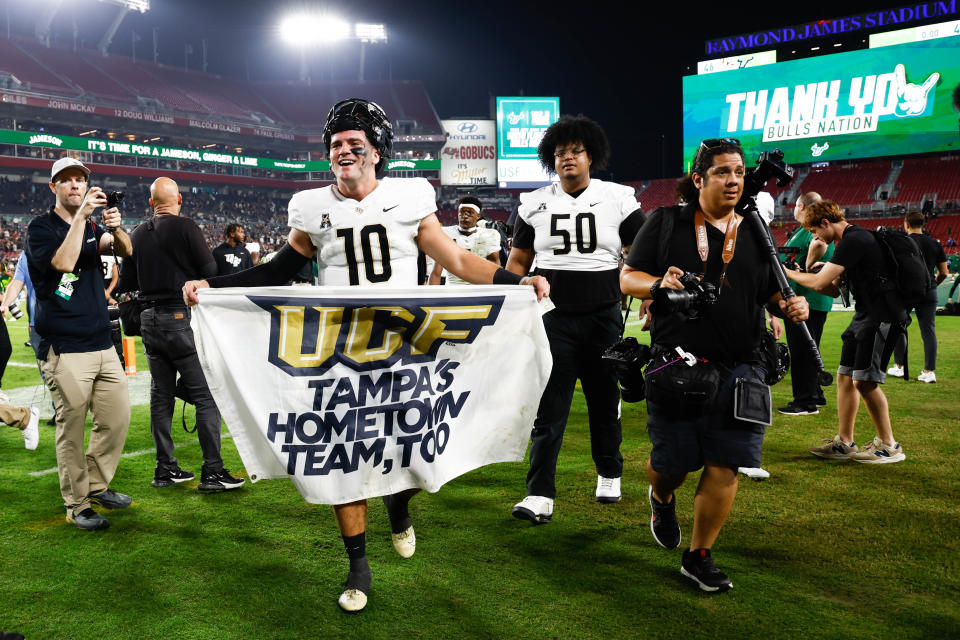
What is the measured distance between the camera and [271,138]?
5519 centimetres

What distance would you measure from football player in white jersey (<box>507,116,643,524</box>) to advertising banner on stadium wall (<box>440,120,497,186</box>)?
44.9m

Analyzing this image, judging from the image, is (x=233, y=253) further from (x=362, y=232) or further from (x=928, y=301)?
(x=928, y=301)

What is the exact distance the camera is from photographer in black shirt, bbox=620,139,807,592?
3.13m

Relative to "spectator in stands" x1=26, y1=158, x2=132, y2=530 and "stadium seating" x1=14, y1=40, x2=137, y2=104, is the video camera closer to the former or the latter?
"spectator in stands" x1=26, y1=158, x2=132, y2=530

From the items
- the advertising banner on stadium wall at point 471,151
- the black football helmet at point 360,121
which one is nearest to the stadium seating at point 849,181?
the advertising banner on stadium wall at point 471,151

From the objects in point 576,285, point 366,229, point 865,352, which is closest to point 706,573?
point 576,285

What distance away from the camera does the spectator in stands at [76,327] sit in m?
4.00

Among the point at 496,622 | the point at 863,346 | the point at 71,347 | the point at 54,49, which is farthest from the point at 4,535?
the point at 54,49

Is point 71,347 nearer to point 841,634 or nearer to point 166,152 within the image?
point 841,634

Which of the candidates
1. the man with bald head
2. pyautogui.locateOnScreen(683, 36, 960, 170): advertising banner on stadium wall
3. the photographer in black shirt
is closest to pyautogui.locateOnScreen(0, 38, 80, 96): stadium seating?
pyautogui.locateOnScreen(683, 36, 960, 170): advertising banner on stadium wall

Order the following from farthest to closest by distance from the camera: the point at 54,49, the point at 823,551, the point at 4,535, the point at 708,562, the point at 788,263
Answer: the point at 54,49 < the point at 788,263 < the point at 4,535 < the point at 823,551 < the point at 708,562

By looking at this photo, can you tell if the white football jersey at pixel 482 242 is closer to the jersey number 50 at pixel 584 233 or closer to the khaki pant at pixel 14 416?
the jersey number 50 at pixel 584 233

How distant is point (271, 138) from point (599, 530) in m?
56.0

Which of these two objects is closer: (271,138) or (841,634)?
(841,634)
